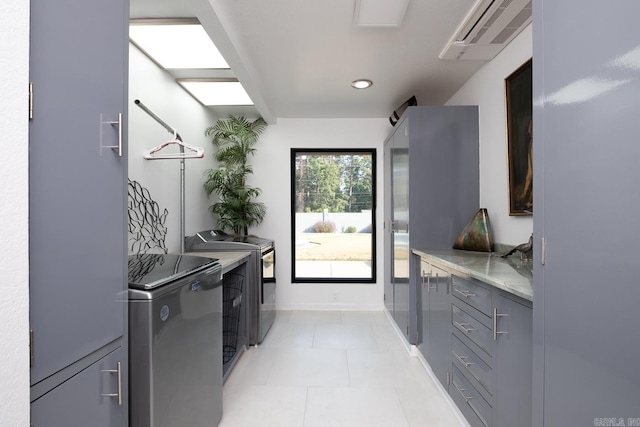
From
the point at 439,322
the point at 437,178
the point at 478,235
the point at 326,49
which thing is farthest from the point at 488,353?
the point at 326,49

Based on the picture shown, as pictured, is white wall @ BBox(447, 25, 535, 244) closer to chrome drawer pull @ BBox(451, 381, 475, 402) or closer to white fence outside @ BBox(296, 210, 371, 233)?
chrome drawer pull @ BBox(451, 381, 475, 402)

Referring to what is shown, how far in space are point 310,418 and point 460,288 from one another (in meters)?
1.20

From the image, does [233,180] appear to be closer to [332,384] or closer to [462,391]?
[332,384]

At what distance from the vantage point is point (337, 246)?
4438mm

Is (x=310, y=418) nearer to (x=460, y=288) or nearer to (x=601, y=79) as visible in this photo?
(x=460, y=288)

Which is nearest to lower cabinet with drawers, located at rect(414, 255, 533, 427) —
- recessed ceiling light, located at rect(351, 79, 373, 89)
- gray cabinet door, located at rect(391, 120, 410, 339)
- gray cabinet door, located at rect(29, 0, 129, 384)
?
gray cabinet door, located at rect(391, 120, 410, 339)

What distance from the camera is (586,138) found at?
88cm

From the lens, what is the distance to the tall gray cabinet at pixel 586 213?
2.53 ft

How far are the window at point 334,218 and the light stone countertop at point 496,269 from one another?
185cm

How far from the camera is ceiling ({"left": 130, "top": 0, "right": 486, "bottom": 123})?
199 cm

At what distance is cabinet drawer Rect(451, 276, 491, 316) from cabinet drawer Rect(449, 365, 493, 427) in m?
0.45

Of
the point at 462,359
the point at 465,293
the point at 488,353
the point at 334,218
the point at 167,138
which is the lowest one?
the point at 462,359

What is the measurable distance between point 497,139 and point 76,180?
2706 millimetres

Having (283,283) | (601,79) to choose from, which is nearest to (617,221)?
(601,79)
